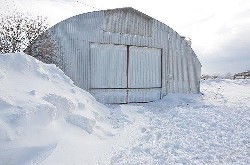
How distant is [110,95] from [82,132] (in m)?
8.06

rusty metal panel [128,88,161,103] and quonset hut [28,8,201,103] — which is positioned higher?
quonset hut [28,8,201,103]

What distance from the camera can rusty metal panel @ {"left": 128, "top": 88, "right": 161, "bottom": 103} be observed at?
15.9 metres

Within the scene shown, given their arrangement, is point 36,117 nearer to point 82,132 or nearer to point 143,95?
point 82,132

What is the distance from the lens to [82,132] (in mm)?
7105

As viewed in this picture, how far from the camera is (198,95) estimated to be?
60.7ft

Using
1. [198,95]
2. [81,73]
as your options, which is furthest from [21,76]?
[198,95]

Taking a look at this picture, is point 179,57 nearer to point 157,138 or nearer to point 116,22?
point 116,22

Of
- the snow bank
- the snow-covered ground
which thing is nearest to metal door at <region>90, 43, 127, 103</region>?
the snow-covered ground

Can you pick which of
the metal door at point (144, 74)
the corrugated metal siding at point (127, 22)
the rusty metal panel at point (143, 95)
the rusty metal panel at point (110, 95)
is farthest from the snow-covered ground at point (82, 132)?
the corrugated metal siding at point (127, 22)

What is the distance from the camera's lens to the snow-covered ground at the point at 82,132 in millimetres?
5570

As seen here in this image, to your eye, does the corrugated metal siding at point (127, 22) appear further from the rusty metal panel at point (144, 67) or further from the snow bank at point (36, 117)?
the snow bank at point (36, 117)

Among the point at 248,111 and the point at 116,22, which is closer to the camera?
the point at 248,111

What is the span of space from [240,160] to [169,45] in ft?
38.4

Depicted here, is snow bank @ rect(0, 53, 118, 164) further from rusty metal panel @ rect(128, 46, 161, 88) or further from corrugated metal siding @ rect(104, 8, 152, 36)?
rusty metal panel @ rect(128, 46, 161, 88)
